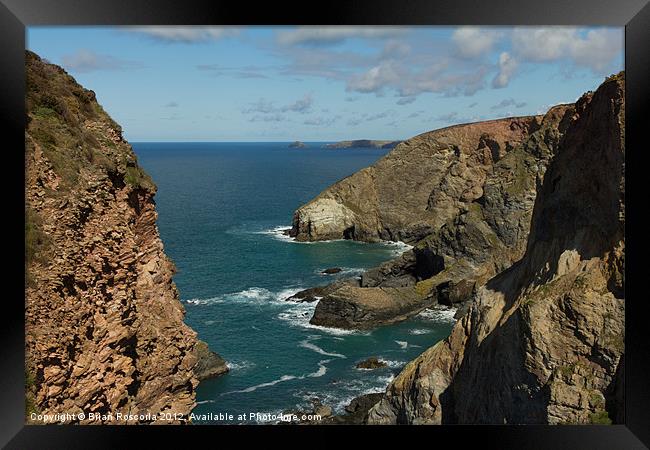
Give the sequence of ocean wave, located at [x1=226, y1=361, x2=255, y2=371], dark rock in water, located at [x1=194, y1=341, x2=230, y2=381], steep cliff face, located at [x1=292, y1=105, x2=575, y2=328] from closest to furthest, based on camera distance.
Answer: dark rock in water, located at [x1=194, y1=341, x2=230, y2=381], ocean wave, located at [x1=226, y1=361, x2=255, y2=371], steep cliff face, located at [x1=292, y1=105, x2=575, y2=328]

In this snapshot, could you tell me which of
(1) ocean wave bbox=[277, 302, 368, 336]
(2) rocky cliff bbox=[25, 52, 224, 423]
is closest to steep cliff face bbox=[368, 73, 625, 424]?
(2) rocky cliff bbox=[25, 52, 224, 423]

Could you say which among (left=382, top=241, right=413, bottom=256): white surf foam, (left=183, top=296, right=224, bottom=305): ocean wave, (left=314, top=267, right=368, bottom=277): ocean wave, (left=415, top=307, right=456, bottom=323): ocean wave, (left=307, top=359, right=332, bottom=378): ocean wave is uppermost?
(left=382, top=241, right=413, bottom=256): white surf foam

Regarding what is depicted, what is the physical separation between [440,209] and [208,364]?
64117mm

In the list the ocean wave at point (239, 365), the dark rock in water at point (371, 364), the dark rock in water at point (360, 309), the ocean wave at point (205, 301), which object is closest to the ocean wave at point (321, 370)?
the dark rock in water at point (371, 364)

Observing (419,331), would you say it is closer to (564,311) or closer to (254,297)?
(254,297)

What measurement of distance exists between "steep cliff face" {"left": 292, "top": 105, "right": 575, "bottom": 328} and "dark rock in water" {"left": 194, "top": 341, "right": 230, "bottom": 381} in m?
12.4

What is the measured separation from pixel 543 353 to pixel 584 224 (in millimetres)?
4000

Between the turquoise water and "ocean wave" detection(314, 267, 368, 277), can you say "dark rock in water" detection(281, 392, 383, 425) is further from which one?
"ocean wave" detection(314, 267, 368, 277)

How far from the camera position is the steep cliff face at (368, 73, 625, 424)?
15.6m

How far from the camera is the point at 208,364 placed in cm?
4428

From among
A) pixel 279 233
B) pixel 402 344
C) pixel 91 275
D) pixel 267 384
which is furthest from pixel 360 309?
pixel 279 233

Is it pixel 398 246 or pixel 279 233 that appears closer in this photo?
pixel 398 246

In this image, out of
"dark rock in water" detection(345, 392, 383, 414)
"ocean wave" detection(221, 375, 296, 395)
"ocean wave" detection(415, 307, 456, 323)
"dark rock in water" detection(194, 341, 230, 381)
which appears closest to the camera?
"dark rock in water" detection(345, 392, 383, 414)

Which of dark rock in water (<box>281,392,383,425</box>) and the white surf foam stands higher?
the white surf foam
